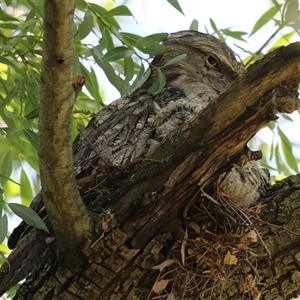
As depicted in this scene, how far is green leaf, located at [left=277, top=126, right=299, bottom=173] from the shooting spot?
1998 millimetres

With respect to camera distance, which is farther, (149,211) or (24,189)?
(24,189)

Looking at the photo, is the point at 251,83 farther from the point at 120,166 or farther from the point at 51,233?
the point at 51,233

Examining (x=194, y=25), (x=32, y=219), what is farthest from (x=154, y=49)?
(x=194, y=25)

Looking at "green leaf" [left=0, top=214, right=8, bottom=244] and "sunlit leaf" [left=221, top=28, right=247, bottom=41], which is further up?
"sunlit leaf" [left=221, top=28, right=247, bottom=41]

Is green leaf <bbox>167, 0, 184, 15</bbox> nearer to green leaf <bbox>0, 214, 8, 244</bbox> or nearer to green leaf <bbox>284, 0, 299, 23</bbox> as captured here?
green leaf <bbox>284, 0, 299, 23</bbox>

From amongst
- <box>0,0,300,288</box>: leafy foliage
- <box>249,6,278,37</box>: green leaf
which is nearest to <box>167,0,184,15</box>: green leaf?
<box>0,0,300,288</box>: leafy foliage

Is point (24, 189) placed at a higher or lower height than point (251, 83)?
higher

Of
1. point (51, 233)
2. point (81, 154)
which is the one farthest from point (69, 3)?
point (81, 154)

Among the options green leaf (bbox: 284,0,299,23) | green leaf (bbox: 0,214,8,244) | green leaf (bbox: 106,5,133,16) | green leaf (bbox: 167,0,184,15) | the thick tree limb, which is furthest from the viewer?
green leaf (bbox: 284,0,299,23)

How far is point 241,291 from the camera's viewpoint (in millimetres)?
1432

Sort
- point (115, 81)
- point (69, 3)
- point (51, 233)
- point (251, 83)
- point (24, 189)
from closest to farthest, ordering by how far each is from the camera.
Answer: point (69, 3)
point (251, 83)
point (51, 233)
point (115, 81)
point (24, 189)

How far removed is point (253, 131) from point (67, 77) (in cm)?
42

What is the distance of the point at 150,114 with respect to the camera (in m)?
1.72

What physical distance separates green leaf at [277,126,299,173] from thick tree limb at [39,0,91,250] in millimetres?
940
